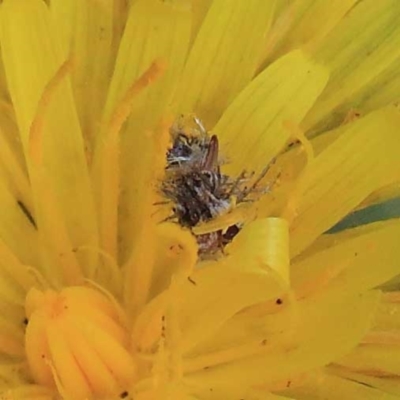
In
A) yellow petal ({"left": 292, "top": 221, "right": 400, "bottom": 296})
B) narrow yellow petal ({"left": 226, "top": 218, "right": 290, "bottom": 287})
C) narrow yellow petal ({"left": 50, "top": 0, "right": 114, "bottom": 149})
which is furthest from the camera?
narrow yellow petal ({"left": 50, "top": 0, "right": 114, "bottom": 149})

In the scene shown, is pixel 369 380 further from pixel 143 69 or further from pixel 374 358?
pixel 143 69

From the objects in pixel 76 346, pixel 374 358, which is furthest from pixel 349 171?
pixel 76 346

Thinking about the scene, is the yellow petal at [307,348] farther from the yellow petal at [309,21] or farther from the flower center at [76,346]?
the yellow petal at [309,21]

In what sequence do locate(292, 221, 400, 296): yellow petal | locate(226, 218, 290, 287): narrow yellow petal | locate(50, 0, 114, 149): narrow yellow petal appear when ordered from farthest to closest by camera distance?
locate(50, 0, 114, 149): narrow yellow petal, locate(292, 221, 400, 296): yellow petal, locate(226, 218, 290, 287): narrow yellow petal

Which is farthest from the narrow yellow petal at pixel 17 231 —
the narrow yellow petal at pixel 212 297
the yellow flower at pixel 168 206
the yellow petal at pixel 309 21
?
the yellow petal at pixel 309 21

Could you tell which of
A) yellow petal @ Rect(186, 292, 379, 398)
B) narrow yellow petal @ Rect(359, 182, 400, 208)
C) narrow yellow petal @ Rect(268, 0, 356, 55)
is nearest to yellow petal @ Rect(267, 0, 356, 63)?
narrow yellow petal @ Rect(268, 0, 356, 55)

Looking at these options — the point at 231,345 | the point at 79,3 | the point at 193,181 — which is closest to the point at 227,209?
the point at 193,181

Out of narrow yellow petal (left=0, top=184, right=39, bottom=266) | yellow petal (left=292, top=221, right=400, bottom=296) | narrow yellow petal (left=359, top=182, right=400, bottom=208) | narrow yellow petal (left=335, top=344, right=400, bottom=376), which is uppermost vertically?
narrow yellow petal (left=359, top=182, right=400, bottom=208)

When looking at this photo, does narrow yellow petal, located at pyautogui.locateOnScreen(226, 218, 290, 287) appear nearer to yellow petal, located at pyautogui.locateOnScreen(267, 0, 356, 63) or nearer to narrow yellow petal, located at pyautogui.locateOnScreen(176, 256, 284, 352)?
narrow yellow petal, located at pyautogui.locateOnScreen(176, 256, 284, 352)
